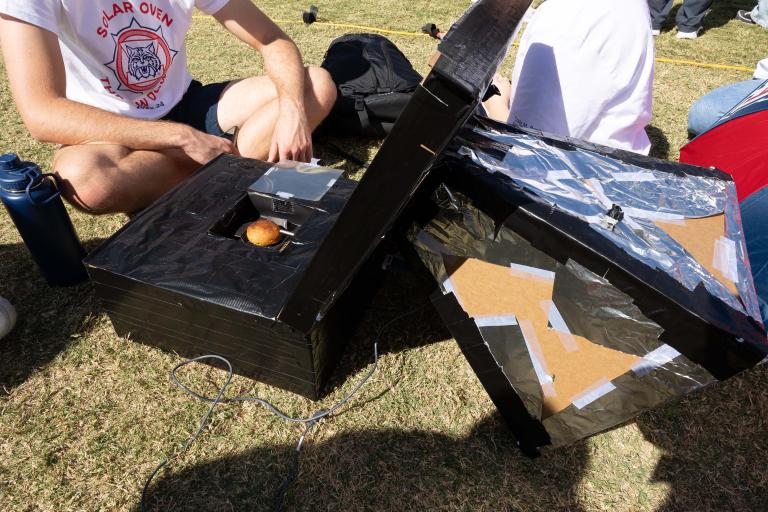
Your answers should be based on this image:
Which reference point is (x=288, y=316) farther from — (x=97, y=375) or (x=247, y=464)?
(x=97, y=375)

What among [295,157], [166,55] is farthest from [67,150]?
[295,157]

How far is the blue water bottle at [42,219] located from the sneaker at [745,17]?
6.55 meters

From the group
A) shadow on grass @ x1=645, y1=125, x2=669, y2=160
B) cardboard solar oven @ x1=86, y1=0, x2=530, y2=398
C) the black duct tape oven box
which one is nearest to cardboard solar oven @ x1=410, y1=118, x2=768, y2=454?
cardboard solar oven @ x1=86, y1=0, x2=530, y2=398

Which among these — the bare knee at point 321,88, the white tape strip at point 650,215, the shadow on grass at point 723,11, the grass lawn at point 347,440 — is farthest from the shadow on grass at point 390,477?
the shadow on grass at point 723,11

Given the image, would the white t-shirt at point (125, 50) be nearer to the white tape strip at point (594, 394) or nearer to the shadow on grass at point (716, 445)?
the white tape strip at point (594, 394)

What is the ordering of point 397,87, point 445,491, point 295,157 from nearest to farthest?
point 445,491 → point 295,157 → point 397,87

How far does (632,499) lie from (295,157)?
1.57 m

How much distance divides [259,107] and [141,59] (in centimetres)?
48

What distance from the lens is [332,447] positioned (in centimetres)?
132

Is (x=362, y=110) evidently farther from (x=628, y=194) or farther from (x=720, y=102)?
(x=720, y=102)

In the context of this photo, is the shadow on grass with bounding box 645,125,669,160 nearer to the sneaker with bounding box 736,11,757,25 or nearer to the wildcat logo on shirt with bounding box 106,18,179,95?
the wildcat logo on shirt with bounding box 106,18,179,95

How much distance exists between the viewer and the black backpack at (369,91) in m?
2.52

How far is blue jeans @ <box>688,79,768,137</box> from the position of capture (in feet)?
8.74

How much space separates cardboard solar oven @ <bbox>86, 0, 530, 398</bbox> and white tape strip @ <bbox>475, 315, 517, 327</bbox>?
33 cm
